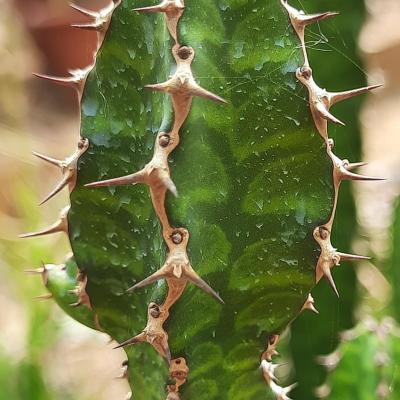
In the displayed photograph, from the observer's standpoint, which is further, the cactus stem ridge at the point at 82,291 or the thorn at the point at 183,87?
the cactus stem ridge at the point at 82,291

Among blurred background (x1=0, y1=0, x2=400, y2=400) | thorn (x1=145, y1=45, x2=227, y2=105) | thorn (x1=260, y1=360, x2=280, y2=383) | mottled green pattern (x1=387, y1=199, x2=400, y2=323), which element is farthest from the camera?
blurred background (x1=0, y1=0, x2=400, y2=400)

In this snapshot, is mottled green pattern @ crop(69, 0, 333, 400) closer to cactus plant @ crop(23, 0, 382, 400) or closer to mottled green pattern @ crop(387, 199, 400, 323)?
cactus plant @ crop(23, 0, 382, 400)

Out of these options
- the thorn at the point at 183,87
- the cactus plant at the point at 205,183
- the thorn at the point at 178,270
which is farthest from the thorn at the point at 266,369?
the thorn at the point at 183,87

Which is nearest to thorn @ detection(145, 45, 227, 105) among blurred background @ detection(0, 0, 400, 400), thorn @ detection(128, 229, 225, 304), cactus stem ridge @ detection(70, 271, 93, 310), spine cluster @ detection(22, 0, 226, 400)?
spine cluster @ detection(22, 0, 226, 400)

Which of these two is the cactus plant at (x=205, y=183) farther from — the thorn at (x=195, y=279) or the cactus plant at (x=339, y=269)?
the cactus plant at (x=339, y=269)

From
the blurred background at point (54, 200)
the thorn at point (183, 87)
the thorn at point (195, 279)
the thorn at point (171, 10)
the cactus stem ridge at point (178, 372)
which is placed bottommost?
the blurred background at point (54, 200)

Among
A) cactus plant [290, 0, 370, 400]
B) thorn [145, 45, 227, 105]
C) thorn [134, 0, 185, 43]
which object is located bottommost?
cactus plant [290, 0, 370, 400]

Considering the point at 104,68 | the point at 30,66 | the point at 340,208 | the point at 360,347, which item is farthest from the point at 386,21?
the point at 104,68
